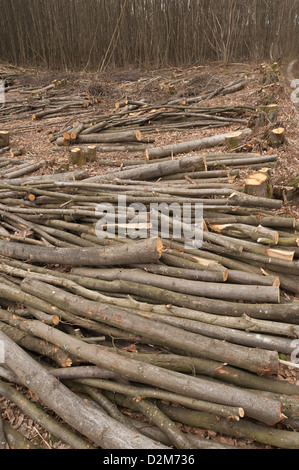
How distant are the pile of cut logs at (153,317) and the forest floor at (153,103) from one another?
15cm

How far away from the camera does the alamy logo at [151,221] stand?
3469mm

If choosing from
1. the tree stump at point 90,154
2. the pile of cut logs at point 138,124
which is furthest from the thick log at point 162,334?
the pile of cut logs at point 138,124

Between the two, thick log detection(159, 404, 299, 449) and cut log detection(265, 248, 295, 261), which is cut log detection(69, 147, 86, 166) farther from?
thick log detection(159, 404, 299, 449)

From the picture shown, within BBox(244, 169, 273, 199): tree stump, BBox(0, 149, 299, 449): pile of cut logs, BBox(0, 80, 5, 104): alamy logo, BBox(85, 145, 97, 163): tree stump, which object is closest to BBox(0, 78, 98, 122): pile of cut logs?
BBox(0, 80, 5, 104): alamy logo

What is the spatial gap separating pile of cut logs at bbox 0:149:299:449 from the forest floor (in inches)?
5.9

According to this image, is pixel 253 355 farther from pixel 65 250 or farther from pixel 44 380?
pixel 65 250

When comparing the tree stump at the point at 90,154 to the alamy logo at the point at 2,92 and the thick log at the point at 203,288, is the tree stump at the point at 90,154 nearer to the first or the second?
the thick log at the point at 203,288

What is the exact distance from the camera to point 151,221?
3.59m

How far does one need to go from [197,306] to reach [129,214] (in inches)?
52.4

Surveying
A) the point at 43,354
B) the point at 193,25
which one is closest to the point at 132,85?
the point at 193,25

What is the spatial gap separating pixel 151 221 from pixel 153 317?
1.15 meters

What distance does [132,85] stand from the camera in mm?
11070

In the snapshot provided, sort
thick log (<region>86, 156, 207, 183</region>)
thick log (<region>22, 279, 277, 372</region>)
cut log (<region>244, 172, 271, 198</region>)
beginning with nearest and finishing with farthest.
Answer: thick log (<region>22, 279, 277, 372</region>) < cut log (<region>244, 172, 271, 198</region>) < thick log (<region>86, 156, 207, 183</region>)

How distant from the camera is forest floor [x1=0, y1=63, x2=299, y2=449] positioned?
2637 mm
